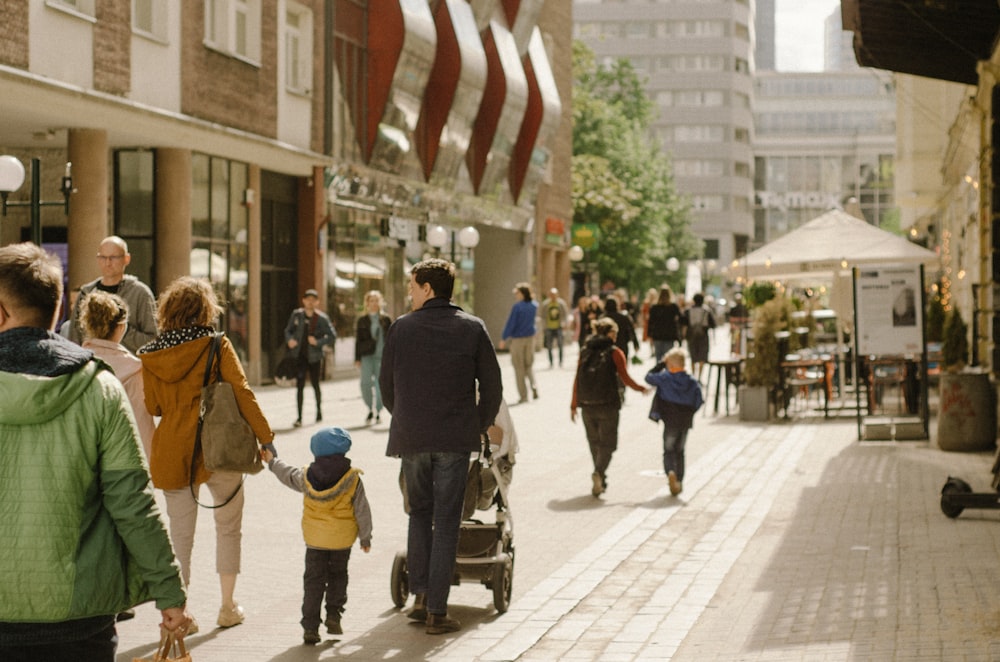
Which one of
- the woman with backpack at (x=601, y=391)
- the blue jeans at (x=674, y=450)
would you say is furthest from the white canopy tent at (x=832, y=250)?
the woman with backpack at (x=601, y=391)

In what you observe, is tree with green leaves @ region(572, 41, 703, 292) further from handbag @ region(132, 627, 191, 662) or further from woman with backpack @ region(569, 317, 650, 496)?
handbag @ region(132, 627, 191, 662)

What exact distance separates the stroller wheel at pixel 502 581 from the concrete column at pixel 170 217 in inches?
675

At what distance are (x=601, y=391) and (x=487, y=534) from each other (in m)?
5.04

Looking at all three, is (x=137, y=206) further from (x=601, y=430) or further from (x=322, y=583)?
(x=322, y=583)

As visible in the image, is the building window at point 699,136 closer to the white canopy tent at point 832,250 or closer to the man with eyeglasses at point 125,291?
the white canopy tent at point 832,250

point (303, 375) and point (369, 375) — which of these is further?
point (369, 375)

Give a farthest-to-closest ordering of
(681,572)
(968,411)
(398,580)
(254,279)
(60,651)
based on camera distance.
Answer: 1. (254,279)
2. (968,411)
3. (681,572)
4. (398,580)
5. (60,651)

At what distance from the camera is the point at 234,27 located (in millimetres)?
26016

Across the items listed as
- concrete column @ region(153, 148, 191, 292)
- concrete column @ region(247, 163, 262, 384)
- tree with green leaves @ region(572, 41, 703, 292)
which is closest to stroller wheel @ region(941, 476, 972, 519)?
concrete column @ region(153, 148, 191, 292)

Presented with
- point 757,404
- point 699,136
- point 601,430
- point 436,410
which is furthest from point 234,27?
point 699,136

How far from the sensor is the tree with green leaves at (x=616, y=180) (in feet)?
207

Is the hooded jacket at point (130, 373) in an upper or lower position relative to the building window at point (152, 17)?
lower

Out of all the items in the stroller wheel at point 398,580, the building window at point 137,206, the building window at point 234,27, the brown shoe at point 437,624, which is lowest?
the brown shoe at point 437,624

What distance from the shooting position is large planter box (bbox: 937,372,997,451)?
1673cm
